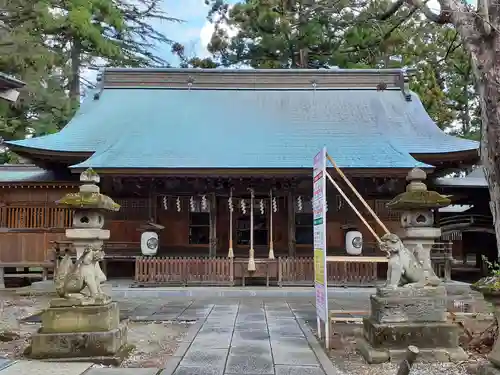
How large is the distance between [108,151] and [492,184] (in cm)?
1033

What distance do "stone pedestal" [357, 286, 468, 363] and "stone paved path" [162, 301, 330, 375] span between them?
2.98ft

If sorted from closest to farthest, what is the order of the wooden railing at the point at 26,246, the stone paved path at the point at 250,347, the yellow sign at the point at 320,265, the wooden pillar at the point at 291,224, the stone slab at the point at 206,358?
1. the stone paved path at the point at 250,347
2. the stone slab at the point at 206,358
3. the yellow sign at the point at 320,265
4. the wooden pillar at the point at 291,224
5. the wooden railing at the point at 26,246

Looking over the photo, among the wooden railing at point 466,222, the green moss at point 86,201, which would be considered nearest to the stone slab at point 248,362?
the green moss at point 86,201

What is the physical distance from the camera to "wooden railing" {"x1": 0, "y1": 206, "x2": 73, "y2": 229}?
13742 millimetres

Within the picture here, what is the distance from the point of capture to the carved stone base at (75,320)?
19.0 feet

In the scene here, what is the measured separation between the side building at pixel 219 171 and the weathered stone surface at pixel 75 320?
261 inches

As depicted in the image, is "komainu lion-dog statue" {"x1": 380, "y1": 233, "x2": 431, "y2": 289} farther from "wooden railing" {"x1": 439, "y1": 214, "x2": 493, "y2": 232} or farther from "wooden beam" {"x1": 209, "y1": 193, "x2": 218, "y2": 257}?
A: "wooden railing" {"x1": 439, "y1": 214, "x2": 493, "y2": 232}

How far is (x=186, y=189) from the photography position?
533 inches

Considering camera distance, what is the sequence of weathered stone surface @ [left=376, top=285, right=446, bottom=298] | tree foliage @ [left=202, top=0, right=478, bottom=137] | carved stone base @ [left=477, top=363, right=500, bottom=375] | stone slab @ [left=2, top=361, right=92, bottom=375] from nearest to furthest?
carved stone base @ [left=477, top=363, right=500, bottom=375] → stone slab @ [left=2, top=361, right=92, bottom=375] → weathered stone surface @ [left=376, top=285, right=446, bottom=298] → tree foliage @ [left=202, top=0, right=478, bottom=137]

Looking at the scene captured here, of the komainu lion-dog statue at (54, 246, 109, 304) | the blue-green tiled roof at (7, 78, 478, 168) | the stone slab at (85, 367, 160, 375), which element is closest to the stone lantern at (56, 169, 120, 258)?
the komainu lion-dog statue at (54, 246, 109, 304)

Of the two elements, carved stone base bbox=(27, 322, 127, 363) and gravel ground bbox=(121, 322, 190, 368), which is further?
gravel ground bbox=(121, 322, 190, 368)

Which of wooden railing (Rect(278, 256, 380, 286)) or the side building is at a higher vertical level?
the side building

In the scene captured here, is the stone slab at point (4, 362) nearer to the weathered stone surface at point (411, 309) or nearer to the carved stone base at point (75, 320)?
the carved stone base at point (75, 320)

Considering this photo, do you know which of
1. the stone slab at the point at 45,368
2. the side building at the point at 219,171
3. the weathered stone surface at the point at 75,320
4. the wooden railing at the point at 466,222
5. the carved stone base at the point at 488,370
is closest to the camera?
the carved stone base at the point at 488,370
